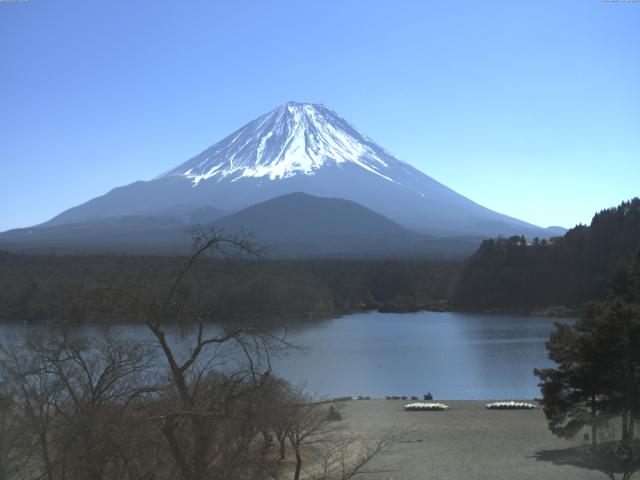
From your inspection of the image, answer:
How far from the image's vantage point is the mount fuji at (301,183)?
4870 inches

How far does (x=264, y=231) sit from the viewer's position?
10231 centimetres

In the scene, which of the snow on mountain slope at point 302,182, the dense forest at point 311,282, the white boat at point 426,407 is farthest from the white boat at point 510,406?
the snow on mountain slope at point 302,182

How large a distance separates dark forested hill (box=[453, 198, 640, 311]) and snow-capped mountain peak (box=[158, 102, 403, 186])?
74232 millimetres

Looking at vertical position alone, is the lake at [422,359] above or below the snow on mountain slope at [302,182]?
below

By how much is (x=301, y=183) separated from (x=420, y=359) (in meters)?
102

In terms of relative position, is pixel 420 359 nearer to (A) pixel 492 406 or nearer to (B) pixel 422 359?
(B) pixel 422 359

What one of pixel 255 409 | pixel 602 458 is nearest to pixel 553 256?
pixel 602 458

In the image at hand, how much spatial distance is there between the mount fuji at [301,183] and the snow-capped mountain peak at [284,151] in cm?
16

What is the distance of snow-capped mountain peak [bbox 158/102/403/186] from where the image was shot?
12550cm

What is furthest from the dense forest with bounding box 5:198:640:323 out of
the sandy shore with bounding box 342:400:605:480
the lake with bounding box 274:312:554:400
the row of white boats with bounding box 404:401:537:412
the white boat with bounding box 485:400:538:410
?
the sandy shore with bounding box 342:400:605:480

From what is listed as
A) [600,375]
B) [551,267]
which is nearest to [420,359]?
[600,375]

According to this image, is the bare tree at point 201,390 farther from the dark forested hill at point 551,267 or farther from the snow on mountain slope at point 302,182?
the snow on mountain slope at point 302,182

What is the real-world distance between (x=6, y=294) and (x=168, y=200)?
102892 mm

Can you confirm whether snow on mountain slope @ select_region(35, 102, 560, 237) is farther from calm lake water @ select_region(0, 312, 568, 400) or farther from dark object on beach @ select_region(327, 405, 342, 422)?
dark object on beach @ select_region(327, 405, 342, 422)
